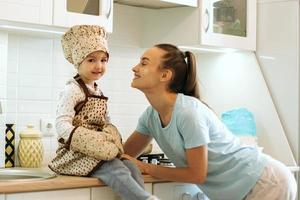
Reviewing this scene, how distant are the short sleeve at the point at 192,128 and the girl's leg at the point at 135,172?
0.20 meters

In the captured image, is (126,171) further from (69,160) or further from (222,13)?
(222,13)

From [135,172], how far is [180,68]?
44 centimetres

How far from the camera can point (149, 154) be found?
296 centimetres

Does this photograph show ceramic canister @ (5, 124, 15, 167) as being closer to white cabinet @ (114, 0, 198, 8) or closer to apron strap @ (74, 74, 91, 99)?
apron strap @ (74, 74, 91, 99)

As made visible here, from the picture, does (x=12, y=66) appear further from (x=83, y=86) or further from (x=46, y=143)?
(x=83, y=86)

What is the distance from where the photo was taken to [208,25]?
301 cm

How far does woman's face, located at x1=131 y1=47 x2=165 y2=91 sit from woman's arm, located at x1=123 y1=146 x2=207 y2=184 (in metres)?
0.28

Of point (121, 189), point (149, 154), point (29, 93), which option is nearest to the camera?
point (121, 189)

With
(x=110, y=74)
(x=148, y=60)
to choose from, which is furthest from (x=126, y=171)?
(x=110, y=74)

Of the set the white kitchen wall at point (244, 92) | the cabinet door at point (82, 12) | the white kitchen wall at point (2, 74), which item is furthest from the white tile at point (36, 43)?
the white kitchen wall at point (244, 92)

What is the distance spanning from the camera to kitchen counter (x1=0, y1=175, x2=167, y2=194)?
1.96 m

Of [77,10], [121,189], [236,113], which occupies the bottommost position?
[121,189]

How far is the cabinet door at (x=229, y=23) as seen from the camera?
3010 mm

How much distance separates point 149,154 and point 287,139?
29.4 inches
